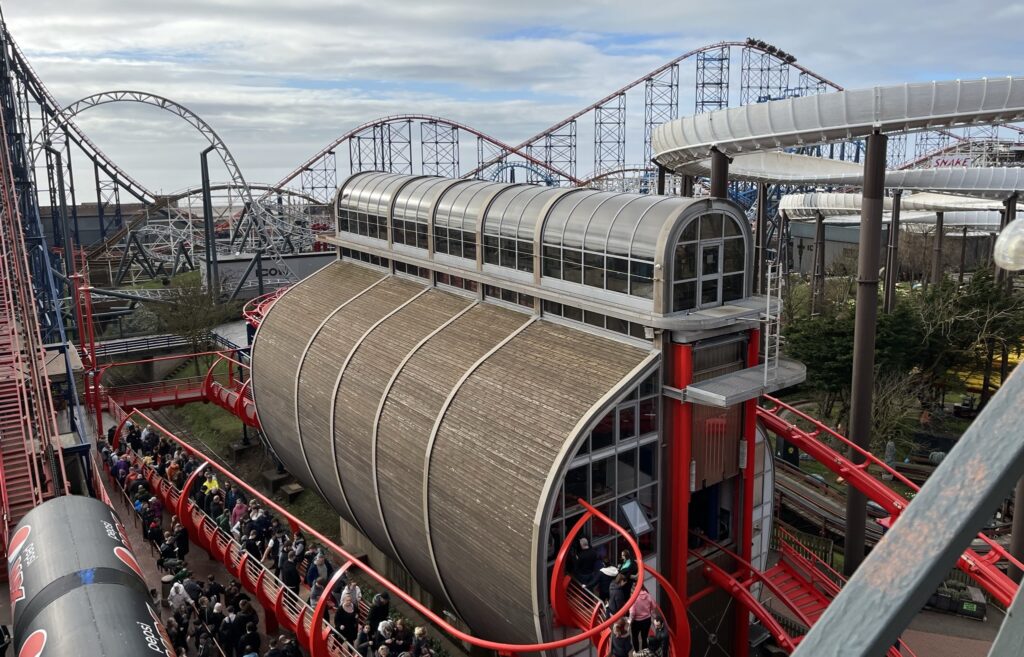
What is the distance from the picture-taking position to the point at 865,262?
61.2 feet

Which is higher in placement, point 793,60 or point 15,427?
point 793,60

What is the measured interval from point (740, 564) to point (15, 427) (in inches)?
739

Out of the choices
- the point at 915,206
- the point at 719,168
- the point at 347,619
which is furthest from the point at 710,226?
the point at 915,206

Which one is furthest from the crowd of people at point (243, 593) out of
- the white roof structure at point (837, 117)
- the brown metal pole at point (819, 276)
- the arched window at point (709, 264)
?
the brown metal pole at point (819, 276)

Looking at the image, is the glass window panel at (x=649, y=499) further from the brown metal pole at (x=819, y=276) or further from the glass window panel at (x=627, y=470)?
the brown metal pole at (x=819, y=276)

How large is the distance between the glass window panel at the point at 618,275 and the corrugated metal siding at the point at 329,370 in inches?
301

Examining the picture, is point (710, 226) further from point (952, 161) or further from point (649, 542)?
point (952, 161)

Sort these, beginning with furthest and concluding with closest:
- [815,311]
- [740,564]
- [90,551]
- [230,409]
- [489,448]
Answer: [815,311], [230,409], [740,564], [489,448], [90,551]

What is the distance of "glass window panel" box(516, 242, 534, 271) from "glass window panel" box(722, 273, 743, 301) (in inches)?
174

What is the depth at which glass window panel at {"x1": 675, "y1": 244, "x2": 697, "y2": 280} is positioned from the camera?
49.8ft

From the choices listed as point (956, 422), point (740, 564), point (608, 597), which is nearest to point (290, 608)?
point (608, 597)

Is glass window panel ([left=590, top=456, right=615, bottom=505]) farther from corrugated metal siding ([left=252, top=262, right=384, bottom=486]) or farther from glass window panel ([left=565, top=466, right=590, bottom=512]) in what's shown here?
corrugated metal siding ([left=252, top=262, right=384, bottom=486])

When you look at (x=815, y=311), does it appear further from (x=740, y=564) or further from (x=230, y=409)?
(x=230, y=409)

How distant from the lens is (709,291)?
15.9 m
